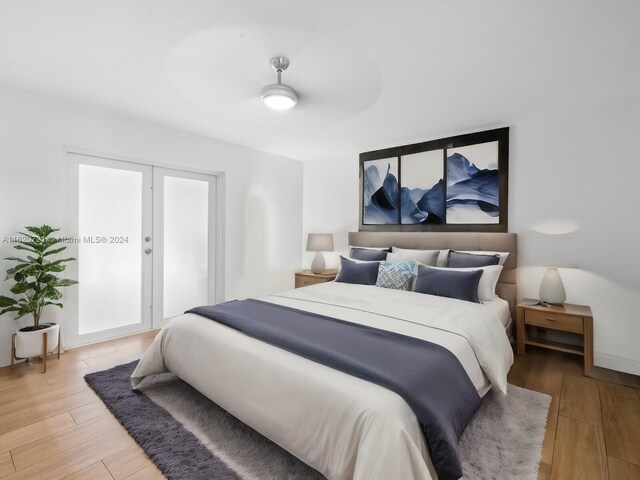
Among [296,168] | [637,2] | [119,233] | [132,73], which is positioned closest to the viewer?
[637,2]

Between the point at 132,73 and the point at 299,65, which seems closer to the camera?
the point at 299,65

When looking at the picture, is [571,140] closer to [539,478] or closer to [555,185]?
[555,185]

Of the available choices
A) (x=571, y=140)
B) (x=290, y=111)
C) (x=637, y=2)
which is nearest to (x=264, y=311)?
(x=290, y=111)

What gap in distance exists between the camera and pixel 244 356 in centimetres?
180

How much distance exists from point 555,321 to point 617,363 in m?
0.69

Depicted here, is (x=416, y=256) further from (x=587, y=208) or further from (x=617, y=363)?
(x=617, y=363)

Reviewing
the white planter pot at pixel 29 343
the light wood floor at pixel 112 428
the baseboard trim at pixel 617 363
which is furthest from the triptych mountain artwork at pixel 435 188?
the white planter pot at pixel 29 343

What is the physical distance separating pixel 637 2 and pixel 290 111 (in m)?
2.49

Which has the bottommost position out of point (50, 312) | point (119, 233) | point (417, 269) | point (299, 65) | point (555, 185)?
point (50, 312)

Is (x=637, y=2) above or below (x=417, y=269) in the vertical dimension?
above

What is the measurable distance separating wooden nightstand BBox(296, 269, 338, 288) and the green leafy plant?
2.70 metres

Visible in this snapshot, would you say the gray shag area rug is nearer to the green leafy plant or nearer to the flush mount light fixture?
the green leafy plant

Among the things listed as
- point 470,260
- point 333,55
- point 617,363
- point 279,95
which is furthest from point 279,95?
point 617,363

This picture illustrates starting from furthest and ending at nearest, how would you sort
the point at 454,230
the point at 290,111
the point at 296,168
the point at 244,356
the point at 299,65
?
the point at 296,168
the point at 454,230
the point at 290,111
the point at 299,65
the point at 244,356
